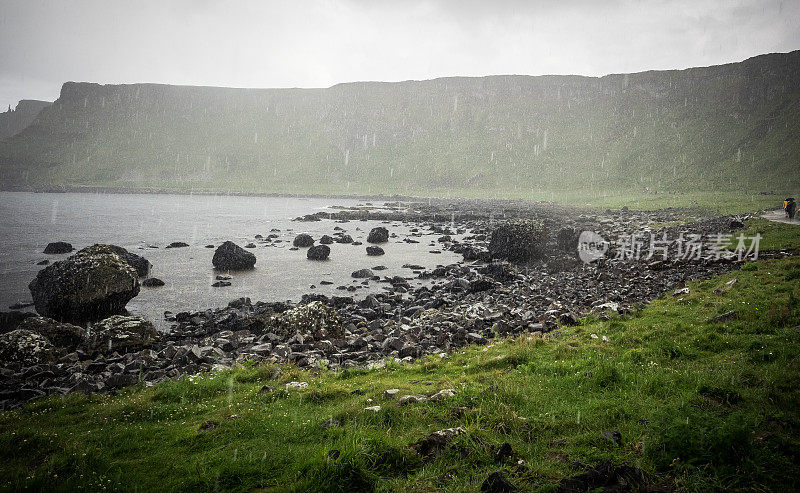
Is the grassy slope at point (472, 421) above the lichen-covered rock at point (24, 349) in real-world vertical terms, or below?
above

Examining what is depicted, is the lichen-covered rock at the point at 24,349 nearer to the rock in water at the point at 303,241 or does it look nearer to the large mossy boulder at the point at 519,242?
the rock in water at the point at 303,241

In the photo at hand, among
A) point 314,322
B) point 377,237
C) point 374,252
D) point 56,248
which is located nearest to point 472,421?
point 314,322

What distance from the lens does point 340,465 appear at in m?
5.39

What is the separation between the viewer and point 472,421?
6996 mm

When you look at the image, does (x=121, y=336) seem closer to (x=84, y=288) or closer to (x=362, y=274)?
(x=84, y=288)

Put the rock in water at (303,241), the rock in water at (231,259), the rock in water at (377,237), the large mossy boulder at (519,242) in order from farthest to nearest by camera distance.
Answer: the rock in water at (377,237)
the rock in water at (303,241)
the large mossy boulder at (519,242)
the rock in water at (231,259)

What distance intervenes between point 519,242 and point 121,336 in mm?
27676

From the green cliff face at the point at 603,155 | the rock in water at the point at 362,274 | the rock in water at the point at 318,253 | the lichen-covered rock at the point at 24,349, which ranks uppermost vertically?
the green cliff face at the point at 603,155

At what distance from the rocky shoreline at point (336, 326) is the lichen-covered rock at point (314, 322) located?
0.04 m

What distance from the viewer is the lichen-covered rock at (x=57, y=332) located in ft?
46.7

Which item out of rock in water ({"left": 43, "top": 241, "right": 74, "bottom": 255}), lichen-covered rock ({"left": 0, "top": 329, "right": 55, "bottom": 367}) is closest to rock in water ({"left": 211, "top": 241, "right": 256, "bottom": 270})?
rock in water ({"left": 43, "top": 241, "right": 74, "bottom": 255})

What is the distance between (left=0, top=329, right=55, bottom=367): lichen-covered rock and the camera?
38.3ft

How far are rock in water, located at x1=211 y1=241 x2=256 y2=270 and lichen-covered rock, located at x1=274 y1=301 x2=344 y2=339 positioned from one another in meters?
15.7

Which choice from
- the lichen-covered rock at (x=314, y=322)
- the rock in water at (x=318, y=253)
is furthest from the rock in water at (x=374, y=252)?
the lichen-covered rock at (x=314, y=322)
